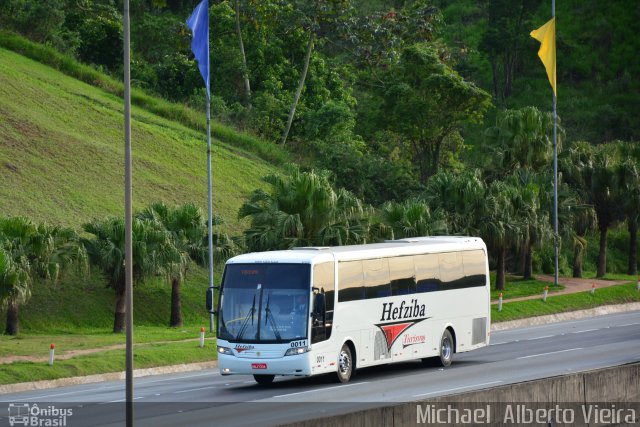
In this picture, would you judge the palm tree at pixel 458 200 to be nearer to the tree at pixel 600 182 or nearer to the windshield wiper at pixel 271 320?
the tree at pixel 600 182

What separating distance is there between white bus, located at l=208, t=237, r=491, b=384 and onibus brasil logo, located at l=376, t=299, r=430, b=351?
0.02 metres

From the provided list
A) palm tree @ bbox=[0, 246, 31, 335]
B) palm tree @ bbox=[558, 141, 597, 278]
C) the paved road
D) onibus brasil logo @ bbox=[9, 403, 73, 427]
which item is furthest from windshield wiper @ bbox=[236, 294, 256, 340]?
palm tree @ bbox=[558, 141, 597, 278]

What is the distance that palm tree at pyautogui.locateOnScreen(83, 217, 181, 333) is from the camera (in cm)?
4222

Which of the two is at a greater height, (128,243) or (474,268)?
(128,243)

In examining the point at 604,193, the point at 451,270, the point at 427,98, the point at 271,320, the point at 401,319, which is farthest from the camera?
the point at 427,98

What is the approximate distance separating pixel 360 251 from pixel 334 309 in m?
2.05

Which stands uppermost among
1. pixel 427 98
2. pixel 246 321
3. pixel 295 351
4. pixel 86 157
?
pixel 427 98

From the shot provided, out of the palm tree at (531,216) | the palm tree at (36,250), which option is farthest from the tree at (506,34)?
the palm tree at (36,250)

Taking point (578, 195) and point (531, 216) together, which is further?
point (578, 195)

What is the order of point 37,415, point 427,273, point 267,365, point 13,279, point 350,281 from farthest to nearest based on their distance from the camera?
point 13,279 → point 427,273 → point 350,281 → point 267,365 → point 37,415

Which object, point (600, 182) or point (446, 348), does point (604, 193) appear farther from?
point (446, 348)

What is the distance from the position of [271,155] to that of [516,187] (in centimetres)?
2150

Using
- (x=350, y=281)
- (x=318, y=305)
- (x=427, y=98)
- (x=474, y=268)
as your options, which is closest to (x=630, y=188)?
(x=427, y=98)

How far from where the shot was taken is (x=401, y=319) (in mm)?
29438
